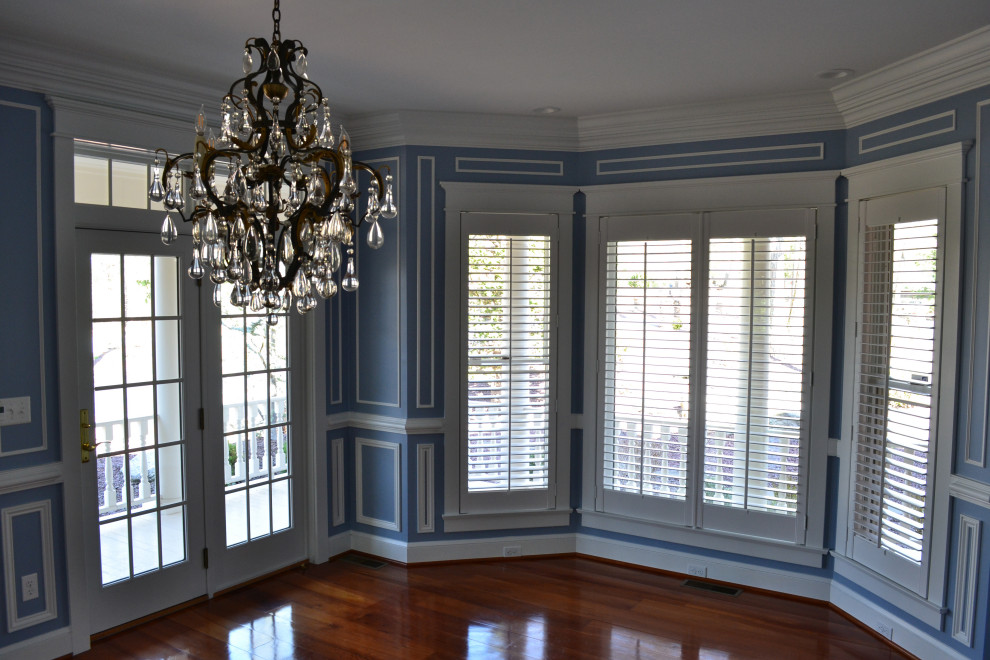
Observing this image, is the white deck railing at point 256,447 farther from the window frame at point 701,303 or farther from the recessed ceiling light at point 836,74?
the recessed ceiling light at point 836,74

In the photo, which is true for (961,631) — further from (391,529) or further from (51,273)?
(51,273)

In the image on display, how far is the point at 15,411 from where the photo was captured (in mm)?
3383

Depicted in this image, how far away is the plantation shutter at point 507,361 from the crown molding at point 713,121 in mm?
786

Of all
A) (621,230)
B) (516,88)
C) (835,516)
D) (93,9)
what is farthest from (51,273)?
(835,516)

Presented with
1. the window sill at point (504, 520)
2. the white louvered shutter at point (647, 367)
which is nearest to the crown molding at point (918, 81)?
the white louvered shutter at point (647, 367)

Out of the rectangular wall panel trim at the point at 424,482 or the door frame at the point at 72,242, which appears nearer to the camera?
the door frame at the point at 72,242

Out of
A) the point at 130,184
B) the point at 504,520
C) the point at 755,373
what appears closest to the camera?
the point at 130,184

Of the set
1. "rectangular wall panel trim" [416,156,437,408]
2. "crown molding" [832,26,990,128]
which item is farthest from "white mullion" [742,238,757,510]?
"rectangular wall panel trim" [416,156,437,408]

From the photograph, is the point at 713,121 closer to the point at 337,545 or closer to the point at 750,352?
the point at 750,352

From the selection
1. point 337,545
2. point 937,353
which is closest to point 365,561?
point 337,545

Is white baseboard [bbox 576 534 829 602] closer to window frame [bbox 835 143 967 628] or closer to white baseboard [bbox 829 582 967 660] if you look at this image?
white baseboard [bbox 829 582 967 660]

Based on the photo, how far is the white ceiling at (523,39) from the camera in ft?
9.55

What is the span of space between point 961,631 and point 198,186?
3748 mm

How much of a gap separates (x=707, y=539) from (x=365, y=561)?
2.28m
